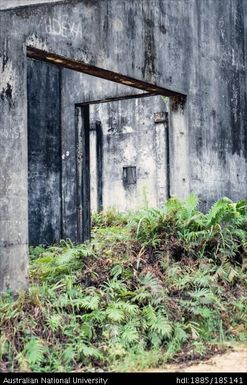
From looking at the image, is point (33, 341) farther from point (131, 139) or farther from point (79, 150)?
point (131, 139)

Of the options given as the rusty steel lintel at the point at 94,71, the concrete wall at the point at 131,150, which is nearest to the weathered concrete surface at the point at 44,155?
the rusty steel lintel at the point at 94,71

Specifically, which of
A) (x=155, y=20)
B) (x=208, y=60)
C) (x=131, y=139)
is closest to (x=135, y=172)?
(x=131, y=139)

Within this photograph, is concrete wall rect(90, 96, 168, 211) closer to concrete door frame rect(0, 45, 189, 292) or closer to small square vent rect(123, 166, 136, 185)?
small square vent rect(123, 166, 136, 185)

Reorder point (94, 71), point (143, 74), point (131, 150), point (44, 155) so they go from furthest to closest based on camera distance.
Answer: point (131, 150) → point (44, 155) → point (143, 74) → point (94, 71)

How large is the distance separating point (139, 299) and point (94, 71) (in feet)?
11.4

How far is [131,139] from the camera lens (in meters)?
18.0

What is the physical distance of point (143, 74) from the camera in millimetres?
9922

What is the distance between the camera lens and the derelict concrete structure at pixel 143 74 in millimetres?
7633

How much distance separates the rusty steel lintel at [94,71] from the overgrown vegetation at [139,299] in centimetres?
198

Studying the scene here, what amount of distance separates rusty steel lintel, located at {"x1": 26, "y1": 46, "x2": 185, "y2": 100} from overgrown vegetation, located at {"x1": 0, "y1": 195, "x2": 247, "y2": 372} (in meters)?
1.98

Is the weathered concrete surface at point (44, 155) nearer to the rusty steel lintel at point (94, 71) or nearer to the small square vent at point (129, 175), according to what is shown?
the rusty steel lintel at point (94, 71)

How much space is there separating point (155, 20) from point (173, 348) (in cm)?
572

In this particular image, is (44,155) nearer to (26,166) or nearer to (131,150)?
(26,166)

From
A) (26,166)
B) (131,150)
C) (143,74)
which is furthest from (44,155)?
(131,150)
